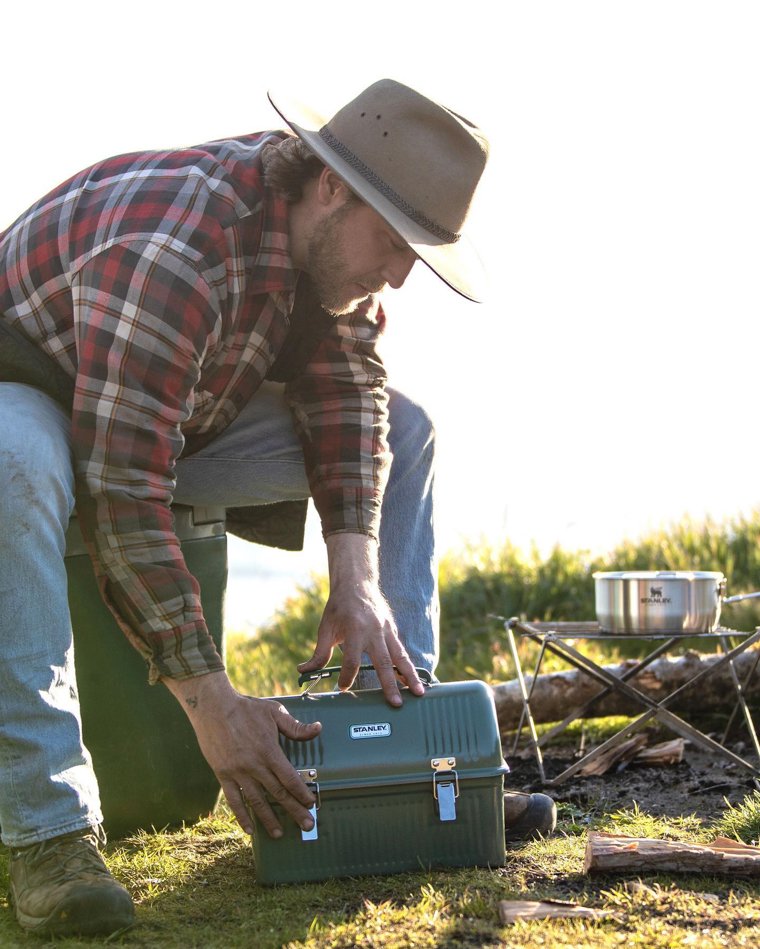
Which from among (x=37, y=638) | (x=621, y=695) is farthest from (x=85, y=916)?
(x=621, y=695)

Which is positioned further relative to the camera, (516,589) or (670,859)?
(516,589)

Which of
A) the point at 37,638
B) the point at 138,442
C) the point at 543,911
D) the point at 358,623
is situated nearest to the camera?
the point at 543,911

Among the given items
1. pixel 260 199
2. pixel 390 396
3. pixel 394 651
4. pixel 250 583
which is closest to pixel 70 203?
pixel 260 199

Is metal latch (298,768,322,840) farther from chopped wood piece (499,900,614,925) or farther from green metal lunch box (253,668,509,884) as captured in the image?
chopped wood piece (499,900,614,925)

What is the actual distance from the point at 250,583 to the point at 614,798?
3431 centimetres

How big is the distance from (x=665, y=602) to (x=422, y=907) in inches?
64.1

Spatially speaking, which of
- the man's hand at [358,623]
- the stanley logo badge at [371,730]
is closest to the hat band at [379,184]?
the man's hand at [358,623]

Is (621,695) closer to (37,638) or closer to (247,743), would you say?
(247,743)

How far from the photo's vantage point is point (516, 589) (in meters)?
7.13

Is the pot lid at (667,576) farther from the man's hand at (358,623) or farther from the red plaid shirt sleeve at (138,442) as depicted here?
the red plaid shirt sleeve at (138,442)

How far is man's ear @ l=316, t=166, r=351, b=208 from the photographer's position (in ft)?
10.3

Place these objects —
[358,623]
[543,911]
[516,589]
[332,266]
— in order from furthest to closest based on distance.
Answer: [516,589]
[332,266]
[358,623]
[543,911]

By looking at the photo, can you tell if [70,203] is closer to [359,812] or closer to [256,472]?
[256,472]

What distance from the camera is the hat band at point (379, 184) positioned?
3.08 metres
